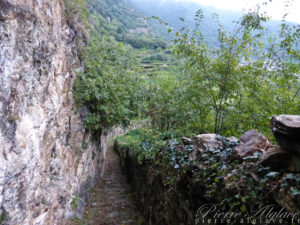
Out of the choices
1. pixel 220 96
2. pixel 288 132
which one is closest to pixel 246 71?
pixel 220 96

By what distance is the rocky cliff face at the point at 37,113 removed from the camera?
2906mm

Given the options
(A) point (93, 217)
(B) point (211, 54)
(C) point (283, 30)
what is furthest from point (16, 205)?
(C) point (283, 30)

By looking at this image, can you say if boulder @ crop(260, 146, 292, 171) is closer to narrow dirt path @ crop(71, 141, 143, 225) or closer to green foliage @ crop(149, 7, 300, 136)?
green foliage @ crop(149, 7, 300, 136)

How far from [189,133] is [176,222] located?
2394 mm

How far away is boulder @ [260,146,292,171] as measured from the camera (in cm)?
231

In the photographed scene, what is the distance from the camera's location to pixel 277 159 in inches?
92.9

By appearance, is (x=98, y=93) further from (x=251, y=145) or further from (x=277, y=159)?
(x=277, y=159)

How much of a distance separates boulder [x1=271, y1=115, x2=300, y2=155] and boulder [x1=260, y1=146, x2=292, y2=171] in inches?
3.0

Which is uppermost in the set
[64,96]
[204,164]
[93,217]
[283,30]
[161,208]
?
[283,30]

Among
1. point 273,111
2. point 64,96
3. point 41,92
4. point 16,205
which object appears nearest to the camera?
point 16,205

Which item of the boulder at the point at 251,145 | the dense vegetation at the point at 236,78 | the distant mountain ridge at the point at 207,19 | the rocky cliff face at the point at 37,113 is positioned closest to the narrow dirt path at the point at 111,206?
the rocky cliff face at the point at 37,113

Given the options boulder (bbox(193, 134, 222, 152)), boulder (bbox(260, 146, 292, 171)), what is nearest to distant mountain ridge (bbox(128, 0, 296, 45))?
boulder (bbox(193, 134, 222, 152))

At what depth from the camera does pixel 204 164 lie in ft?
11.0

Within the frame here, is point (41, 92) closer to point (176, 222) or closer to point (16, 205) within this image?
point (16, 205)
